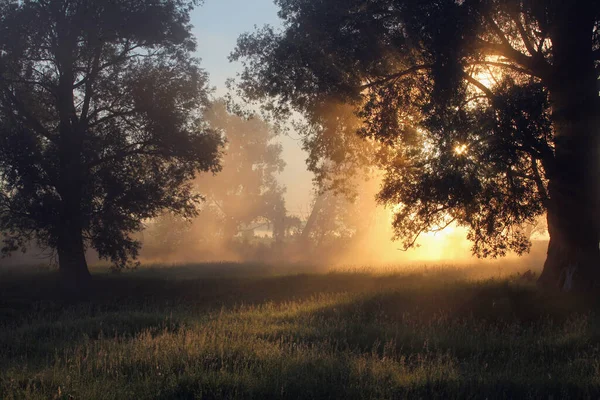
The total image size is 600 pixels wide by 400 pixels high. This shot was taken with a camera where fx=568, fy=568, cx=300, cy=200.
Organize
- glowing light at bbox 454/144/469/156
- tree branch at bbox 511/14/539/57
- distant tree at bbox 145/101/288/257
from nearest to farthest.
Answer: glowing light at bbox 454/144/469/156, tree branch at bbox 511/14/539/57, distant tree at bbox 145/101/288/257

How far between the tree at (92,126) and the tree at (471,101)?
25.4ft

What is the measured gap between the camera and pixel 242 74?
22672mm

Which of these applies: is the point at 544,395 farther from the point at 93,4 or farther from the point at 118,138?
the point at 93,4

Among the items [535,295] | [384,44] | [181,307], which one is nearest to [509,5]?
[384,44]

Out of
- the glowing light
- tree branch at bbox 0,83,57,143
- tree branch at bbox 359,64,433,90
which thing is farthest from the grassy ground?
tree branch at bbox 0,83,57,143

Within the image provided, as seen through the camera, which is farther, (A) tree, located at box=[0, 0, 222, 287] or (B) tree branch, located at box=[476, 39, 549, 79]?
(A) tree, located at box=[0, 0, 222, 287]

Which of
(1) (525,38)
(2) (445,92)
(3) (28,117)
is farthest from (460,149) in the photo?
(3) (28,117)

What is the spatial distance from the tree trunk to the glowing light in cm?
287

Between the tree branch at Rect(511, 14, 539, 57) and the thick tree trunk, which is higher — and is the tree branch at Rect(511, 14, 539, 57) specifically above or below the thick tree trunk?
above

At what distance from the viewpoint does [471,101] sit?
675 inches

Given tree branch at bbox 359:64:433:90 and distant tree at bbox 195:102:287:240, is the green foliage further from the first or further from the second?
distant tree at bbox 195:102:287:240

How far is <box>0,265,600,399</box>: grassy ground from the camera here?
7867 mm

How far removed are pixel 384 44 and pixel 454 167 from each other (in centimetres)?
490

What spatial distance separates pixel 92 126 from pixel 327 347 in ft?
58.9
